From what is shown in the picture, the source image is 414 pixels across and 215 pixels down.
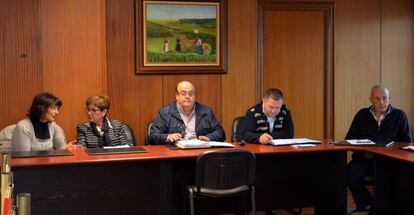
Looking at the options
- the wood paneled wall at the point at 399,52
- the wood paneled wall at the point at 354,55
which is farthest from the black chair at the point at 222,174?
the wood paneled wall at the point at 399,52

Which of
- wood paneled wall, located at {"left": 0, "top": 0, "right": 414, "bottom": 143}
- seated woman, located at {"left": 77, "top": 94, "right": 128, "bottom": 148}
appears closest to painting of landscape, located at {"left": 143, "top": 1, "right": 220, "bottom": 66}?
wood paneled wall, located at {"left": 0, "top": 0, "right": 414, "bottom": 143}

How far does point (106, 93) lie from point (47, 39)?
714 millimetres

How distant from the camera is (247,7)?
5266 millimetres

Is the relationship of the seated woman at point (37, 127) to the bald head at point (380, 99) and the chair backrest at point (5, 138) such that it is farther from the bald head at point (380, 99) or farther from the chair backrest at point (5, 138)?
the bald head at point (380, 99)

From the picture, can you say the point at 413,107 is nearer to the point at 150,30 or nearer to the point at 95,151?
the point at 150,30

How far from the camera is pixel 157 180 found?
3.69 m

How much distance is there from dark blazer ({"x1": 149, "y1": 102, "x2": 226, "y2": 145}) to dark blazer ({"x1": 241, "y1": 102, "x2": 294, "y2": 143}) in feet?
0.83

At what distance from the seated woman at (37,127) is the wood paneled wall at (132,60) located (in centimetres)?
83

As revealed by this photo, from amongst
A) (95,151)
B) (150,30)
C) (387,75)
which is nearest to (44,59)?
(150,30)

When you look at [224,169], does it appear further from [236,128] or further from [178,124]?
[236,128]

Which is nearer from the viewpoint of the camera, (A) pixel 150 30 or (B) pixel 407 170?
(B) pixel 407 170

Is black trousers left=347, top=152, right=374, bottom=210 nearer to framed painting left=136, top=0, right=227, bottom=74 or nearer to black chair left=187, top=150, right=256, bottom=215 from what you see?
black chair left=187, top=150, right=256, bottom=215

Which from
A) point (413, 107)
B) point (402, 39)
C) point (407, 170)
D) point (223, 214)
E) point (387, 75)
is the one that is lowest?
point (223, 214)

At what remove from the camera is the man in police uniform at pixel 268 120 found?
438cm
